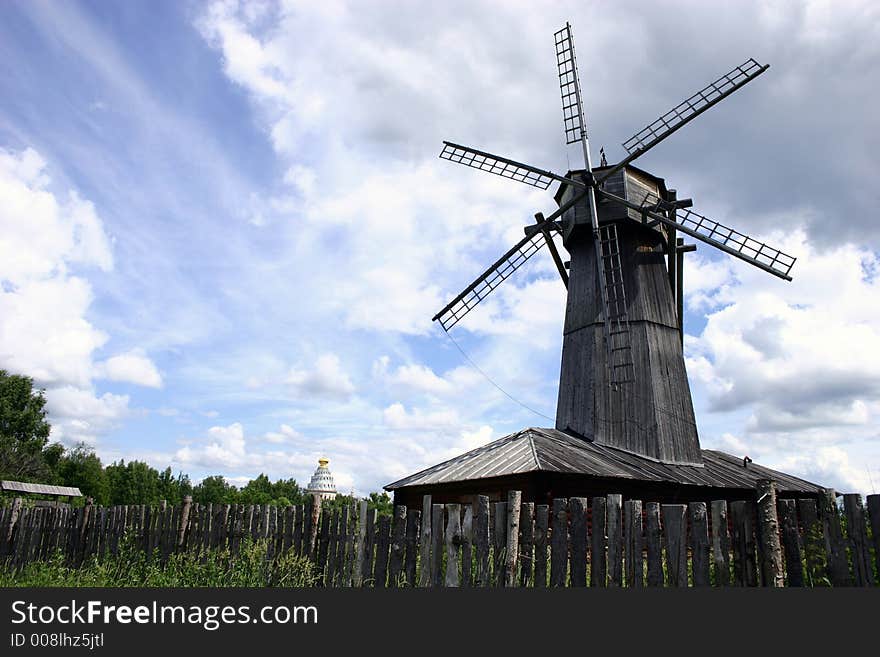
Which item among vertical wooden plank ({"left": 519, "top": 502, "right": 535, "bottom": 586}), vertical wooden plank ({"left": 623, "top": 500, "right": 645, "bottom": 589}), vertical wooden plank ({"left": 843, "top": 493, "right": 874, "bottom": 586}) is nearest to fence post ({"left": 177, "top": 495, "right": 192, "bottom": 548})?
vertical wooden plank ({"left": 519, "top": 502, "right": 535, "bottom": 586})

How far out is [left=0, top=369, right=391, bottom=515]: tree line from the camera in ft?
147

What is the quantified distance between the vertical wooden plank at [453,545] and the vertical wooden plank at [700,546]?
95.4 inches

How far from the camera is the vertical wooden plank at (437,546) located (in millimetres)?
6801

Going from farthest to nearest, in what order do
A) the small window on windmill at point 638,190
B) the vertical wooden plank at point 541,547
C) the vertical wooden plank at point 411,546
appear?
the small window on windmill at point 638,190 → the vertical wooden plank at point 411,546 → the vertical wooden plank at point 541,547

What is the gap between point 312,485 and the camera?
8488 centimetres

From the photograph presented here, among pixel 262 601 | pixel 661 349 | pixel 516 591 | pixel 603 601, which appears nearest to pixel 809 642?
pixel 603 601

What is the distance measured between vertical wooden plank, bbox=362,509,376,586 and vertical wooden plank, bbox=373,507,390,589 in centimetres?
9

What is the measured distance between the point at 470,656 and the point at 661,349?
14.1 m

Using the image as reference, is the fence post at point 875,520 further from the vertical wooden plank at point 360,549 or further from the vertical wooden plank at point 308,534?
the vertical wooden plank at point 308,534

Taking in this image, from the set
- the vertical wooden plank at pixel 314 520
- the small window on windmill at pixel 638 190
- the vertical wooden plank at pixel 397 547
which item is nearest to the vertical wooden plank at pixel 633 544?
the vertical wooden plank at pixel 397 547

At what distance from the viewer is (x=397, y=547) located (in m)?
7.33

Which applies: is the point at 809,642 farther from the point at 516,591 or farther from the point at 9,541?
the point at 9,541

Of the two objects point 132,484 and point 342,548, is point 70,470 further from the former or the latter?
point 342,548

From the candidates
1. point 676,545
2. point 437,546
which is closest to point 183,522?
point 437,546
